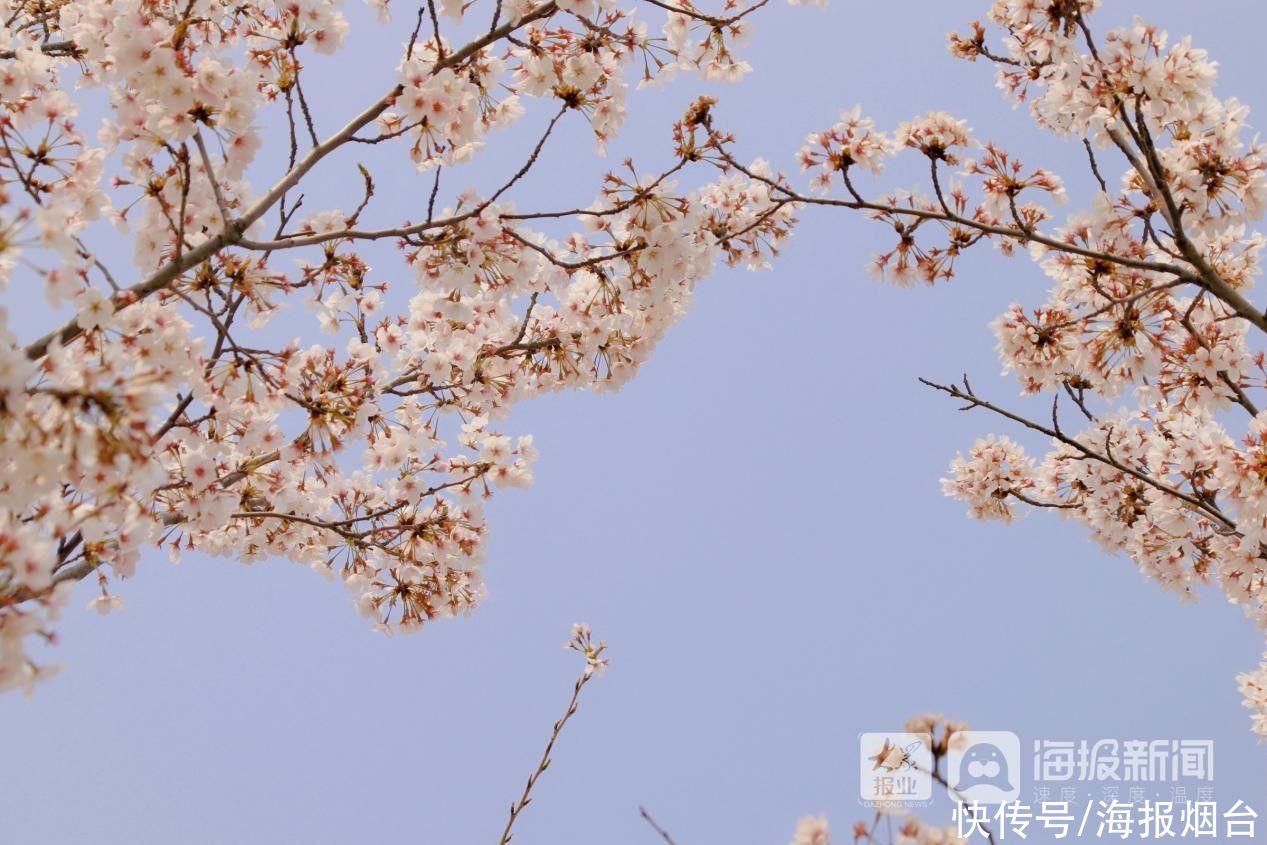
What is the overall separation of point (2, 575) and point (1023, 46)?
6758 millimetres

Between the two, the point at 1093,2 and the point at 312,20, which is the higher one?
the point at 1093,2

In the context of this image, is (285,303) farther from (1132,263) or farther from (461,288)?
(1132,263)

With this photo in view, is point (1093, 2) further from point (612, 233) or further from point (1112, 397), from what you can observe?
point (612, 233)

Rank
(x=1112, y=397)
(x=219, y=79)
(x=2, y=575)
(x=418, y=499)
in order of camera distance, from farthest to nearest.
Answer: (x=418, y=499) < (x=1112, y=397) < (x=219, y=79) < (x=2, y=575)

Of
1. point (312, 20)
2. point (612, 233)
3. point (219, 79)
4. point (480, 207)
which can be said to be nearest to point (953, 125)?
point (612, 233)

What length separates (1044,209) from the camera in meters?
5.36

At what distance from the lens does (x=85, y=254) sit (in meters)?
3.79

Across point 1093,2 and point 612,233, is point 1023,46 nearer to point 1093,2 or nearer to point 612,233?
point 1093,2

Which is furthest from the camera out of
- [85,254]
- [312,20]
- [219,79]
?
[312,20]

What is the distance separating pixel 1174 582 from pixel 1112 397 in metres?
2.74

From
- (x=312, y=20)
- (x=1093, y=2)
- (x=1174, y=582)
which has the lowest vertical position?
(x=1174, y=582)

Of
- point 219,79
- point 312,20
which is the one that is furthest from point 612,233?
point 219,79

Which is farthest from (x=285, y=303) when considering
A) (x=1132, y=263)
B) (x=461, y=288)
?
(x=1132, y=263)

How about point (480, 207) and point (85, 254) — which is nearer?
point (85, 254)
